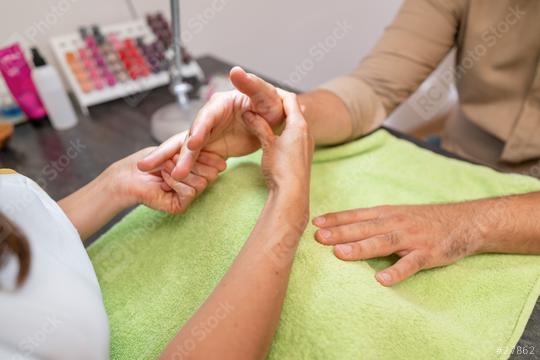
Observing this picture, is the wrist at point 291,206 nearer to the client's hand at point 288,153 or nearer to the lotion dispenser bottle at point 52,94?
the client's hand at point 288,153

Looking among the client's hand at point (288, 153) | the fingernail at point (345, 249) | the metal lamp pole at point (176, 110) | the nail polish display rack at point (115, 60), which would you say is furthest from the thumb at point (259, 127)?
the nail polish display rack at point (115, 60)

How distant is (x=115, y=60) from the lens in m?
1.18

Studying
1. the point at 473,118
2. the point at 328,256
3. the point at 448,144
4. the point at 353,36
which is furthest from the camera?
the point at 353,36

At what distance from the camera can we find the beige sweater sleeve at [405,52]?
101cm

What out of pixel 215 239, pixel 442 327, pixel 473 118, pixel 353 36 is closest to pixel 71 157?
pixel 215 239

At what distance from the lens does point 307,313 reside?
51cm

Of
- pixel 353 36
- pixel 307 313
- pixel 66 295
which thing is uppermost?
pixel 66 295

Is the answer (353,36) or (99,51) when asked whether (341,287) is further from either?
(353,36)

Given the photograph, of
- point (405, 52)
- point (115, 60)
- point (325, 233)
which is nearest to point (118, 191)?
point (325, 233)

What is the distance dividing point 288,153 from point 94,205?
361 mm

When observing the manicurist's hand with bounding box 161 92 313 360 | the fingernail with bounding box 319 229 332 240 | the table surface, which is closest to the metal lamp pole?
the table surface

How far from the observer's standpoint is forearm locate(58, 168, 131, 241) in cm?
69

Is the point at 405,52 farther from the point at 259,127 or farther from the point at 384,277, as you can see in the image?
the point at 384,277

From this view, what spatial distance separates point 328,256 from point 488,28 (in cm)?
79
